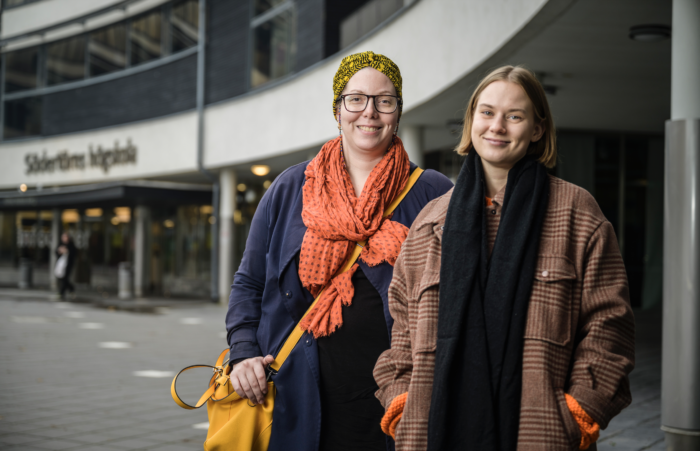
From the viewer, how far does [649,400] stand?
677 centimetres

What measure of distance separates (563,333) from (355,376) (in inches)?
31.9

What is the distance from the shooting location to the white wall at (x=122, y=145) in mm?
18969

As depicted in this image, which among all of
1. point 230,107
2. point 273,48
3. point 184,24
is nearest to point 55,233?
point 184,24

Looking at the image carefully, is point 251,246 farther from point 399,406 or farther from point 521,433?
point 521,433

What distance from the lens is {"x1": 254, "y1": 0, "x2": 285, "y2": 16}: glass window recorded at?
17.3 metres

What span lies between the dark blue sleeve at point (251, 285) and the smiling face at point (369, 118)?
41cm

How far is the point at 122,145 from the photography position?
825 inches

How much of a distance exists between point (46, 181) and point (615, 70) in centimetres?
2040

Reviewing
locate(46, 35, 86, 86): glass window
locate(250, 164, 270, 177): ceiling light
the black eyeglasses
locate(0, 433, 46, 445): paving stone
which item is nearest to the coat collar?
the black eyeglasses

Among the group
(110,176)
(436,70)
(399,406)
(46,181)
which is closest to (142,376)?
(436,70)

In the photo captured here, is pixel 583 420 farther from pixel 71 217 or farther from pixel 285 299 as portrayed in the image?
pixel 71 217

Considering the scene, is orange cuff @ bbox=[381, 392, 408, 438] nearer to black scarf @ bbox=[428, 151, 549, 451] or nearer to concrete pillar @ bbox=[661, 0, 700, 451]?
black scarf @ bbox=[428, 151, 549, 451]

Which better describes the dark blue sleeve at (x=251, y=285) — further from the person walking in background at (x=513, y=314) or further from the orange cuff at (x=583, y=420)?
the orange cuff at (x=583, y=420)

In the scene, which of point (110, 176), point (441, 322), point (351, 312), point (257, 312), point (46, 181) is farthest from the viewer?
point (46, 181)
